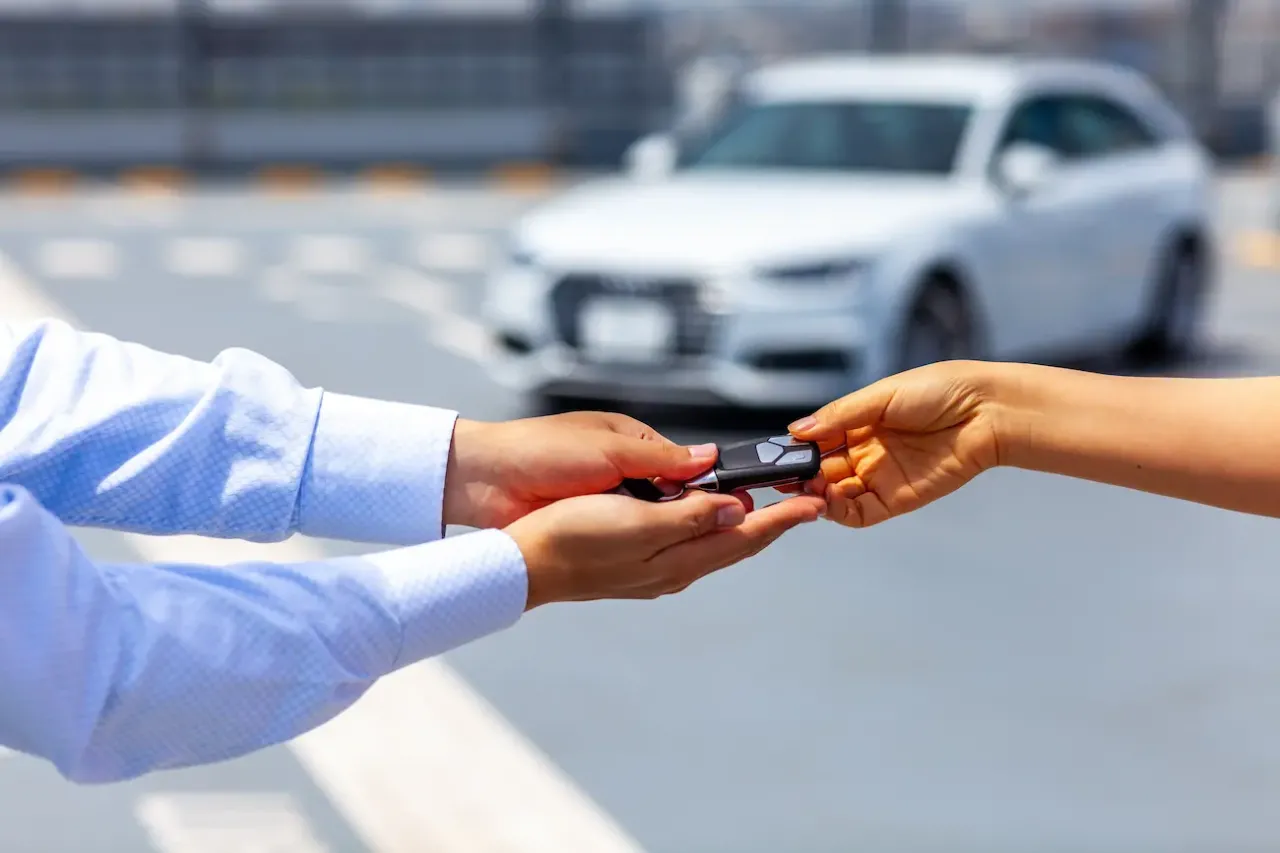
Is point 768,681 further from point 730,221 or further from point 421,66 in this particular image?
point 421,66

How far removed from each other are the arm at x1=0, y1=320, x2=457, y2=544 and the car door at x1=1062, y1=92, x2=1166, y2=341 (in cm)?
735

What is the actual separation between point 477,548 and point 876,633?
3665 millimetres

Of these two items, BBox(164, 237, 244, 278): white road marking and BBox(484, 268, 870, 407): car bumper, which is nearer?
→ BBox(484, 268, 870, 407): car bumper

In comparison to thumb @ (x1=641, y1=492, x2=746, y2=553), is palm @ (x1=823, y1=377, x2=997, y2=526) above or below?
below

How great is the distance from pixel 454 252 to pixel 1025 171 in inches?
307

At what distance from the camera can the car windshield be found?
9.73m

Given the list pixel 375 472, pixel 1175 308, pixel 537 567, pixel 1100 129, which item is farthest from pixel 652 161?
pixel 537 567

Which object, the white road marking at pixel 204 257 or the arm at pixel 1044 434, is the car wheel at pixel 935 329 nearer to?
the arm at pixel 1044 434

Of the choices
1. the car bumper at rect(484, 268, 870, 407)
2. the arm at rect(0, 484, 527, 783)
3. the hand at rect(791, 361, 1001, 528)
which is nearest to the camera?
the arm at rect(0, 484, 527, 783)

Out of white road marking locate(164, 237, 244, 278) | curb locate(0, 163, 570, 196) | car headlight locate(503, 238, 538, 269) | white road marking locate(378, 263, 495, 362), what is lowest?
curb locate(0, 163, 570, 196)

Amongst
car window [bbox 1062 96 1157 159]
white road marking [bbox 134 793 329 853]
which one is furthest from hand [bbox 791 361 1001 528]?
car window [bbox 1062 96 1157 159]

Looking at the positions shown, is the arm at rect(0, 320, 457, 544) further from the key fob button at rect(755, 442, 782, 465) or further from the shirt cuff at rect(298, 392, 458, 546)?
the key fob button at rect(755, 442, 782, 465)

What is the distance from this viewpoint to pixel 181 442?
2.77 meters

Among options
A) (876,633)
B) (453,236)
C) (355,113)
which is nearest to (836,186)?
(876,633)
